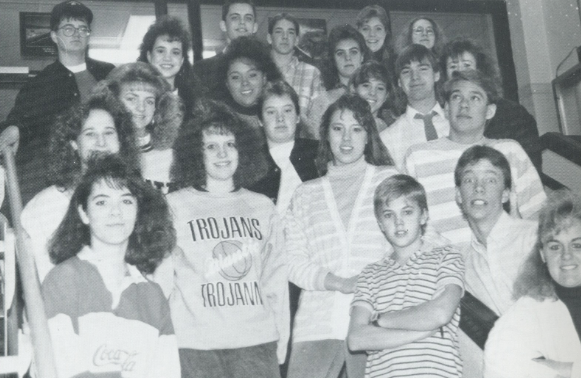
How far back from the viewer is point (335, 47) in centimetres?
332

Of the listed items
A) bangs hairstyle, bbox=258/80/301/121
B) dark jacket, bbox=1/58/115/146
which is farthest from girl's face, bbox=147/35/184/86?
bangs hairstyle, bbox=258/80/301/121

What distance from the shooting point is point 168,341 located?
2023mm

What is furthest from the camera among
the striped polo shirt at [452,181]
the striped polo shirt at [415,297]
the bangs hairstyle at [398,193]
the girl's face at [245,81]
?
the girl's face at [245,81]

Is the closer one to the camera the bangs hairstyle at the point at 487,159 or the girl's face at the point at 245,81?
the bangs hairstyle at the point at 487,159

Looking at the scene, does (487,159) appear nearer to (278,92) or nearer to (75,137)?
(278,92)

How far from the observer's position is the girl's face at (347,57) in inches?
130

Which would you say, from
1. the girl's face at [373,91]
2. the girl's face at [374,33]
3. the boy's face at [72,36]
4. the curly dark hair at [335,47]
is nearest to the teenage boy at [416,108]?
the girl's face at [373,91]

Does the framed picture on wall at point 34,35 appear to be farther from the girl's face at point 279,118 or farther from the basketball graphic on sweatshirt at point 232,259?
the basketball graphic on sweatshirt at point 232,259

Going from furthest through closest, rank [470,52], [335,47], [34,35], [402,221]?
[34,35]
[335,47]
[470,52]
[402,221]

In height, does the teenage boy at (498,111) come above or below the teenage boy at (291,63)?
below

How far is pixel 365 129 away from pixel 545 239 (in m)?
0.66

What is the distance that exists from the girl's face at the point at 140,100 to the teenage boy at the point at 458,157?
0.88 m

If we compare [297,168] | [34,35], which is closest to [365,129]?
[297,168]

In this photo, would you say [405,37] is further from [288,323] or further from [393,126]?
[288,323]
